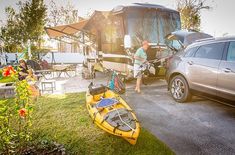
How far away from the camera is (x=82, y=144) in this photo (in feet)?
13.8

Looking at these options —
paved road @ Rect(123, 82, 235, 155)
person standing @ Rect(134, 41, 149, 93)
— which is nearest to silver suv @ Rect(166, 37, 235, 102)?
paved road @ Rect(123, 82, 235, 155)

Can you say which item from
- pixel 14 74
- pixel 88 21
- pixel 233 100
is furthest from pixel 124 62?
pixel 14 74

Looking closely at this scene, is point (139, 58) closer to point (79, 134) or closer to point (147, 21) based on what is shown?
point (147, 21)

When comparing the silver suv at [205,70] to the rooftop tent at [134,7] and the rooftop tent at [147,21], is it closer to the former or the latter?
the rooftop tent at [147,21]

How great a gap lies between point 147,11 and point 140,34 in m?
1.08

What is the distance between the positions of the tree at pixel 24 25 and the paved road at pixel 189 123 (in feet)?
72.1

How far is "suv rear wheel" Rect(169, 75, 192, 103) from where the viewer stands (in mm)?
6152

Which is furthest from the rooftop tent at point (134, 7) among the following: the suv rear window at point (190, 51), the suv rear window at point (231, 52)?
the suv rear window at point (231, 52)

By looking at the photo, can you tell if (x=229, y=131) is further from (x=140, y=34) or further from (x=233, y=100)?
(x=140, y=34)

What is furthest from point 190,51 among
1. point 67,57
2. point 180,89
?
point 67,57

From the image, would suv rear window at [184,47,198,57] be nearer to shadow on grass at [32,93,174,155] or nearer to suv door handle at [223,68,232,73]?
suv door handle at [223,68,232,73]

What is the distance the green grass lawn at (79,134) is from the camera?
3.94 m

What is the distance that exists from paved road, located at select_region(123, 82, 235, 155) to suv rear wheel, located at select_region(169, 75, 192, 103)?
0.67 ft

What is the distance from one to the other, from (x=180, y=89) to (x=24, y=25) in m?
24.4
